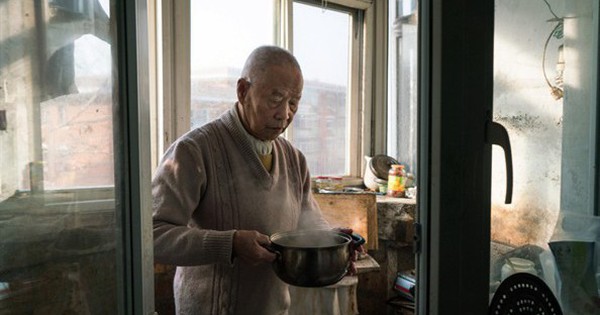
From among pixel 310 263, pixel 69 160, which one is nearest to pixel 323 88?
pixel 310 263

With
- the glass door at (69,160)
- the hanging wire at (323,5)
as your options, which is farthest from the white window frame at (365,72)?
the glass door at (69,160)

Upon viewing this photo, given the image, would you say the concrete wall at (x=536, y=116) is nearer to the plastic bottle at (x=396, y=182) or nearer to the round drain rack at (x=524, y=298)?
the round drain rack at (x=524, y=298)

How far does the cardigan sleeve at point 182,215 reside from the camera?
42.5 inches

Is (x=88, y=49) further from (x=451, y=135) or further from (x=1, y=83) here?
(x=451, y=135)

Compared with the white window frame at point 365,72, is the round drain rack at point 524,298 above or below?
below

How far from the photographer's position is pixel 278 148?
1.48 m

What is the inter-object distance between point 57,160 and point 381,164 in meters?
2.39

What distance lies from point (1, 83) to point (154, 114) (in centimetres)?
169

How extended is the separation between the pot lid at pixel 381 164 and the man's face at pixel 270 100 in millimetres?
1460

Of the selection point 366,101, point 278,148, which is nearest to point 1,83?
point 278,148

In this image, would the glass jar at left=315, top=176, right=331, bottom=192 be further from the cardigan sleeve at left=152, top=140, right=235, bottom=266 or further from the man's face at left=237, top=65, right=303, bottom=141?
the cardigan sleeve at left=152, top=140, right=235, bottom=266

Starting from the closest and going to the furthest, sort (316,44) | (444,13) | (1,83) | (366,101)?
1. (1,83)
2. (444,13)
3. (316,44)
4. (366,101)

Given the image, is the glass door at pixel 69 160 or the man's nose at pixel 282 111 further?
the man's nose at pixel 282 111

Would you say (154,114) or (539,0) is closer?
(539,0)
